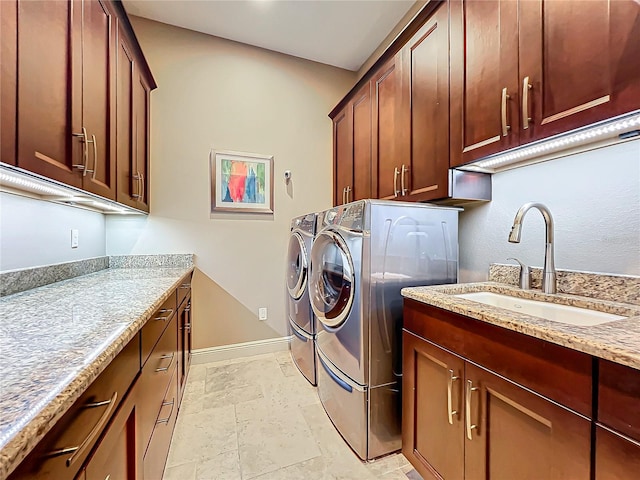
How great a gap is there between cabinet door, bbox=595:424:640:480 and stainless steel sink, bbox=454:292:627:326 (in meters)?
0.54

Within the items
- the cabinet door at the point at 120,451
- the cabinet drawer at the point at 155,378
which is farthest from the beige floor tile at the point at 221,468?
the cabinet door at the point at 120,451

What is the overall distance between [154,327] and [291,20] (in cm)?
259

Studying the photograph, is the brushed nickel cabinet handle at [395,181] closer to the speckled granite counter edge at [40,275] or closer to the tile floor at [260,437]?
the tile floor at [260,437]

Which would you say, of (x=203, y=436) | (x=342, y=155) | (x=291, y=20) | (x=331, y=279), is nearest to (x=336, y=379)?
(x=331, y=279)

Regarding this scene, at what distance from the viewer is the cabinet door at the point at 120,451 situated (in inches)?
24.9

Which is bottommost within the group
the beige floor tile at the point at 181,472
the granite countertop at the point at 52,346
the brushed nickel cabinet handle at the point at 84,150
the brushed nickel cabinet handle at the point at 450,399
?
the beige floor tile at the point at 181,472

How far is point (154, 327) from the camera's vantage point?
1.13m

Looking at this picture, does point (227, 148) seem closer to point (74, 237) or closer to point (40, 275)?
point (74, 237)

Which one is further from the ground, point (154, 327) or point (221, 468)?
point (154, 327)

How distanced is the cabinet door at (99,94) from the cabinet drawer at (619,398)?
6.10ft

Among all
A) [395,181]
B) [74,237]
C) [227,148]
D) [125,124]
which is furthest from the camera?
[227,148]

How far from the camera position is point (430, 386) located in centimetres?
122

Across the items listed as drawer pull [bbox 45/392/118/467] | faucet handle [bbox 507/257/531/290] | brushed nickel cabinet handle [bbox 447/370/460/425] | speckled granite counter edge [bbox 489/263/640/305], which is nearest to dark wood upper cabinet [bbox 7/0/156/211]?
drawer pull [bbox 45/392/118/467]

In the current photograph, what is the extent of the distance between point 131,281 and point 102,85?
1.04 meters
